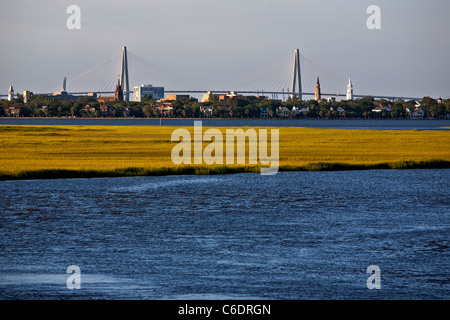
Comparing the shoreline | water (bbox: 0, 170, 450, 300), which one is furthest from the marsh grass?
water (bbox: 0, 170, 450, 300)

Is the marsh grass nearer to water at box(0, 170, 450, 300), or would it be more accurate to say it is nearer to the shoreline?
the shoreline

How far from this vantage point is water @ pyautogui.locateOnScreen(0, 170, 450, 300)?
52.7 ft

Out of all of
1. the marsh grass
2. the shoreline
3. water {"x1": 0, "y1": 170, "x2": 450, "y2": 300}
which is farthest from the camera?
the marsh grass

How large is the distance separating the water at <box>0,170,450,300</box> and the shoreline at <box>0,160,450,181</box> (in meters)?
1.51

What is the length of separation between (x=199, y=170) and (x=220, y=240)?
2184 centimetres

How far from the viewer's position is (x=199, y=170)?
43.6m

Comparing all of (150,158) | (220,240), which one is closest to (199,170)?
(150,158)

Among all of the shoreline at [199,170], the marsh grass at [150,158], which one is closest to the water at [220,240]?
the shoreline at [199,170]

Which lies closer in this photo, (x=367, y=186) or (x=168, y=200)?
(x=168, y=200)

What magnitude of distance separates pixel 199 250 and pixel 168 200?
11.5 metres

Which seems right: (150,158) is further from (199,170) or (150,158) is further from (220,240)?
(220,240)

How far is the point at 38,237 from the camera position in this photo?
2208 centimetres
